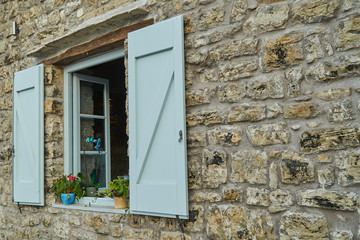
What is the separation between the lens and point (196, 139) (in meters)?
2.94

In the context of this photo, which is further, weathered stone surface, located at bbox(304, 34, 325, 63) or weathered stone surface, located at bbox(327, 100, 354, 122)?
weathered stone surface, located at bbox(304, 34, 325, 63)

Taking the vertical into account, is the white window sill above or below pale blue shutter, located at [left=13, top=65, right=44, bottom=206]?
below

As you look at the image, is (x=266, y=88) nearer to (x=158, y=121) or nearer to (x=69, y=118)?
(x=158, y=121)

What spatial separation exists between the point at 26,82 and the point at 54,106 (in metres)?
0.47

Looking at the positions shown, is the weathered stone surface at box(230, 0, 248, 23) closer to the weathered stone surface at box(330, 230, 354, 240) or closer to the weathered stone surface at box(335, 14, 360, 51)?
the weathered stone surface at box(335, 14, 360, 51)

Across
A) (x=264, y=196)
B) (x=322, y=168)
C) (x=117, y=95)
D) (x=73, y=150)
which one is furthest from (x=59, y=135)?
(x=322, y=168)

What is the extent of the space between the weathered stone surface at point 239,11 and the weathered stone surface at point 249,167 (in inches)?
36.5

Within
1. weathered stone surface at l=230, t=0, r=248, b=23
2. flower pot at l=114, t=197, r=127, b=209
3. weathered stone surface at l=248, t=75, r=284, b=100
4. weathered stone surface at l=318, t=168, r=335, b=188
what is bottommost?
flower pot at l=114, t=197, r=127, b=209

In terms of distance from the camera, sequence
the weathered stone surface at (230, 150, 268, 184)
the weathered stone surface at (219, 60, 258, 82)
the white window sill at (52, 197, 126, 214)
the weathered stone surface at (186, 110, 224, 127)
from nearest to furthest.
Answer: the weathered stone surface at (230, 150, 268, 184)
the weathered stone surface at (219, 60, 258, 82)
the weathered stone surface at (186, 110, 224, 127)
the white window sill at (52, 197, 126, 214)

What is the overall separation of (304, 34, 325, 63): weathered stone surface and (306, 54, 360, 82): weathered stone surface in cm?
5

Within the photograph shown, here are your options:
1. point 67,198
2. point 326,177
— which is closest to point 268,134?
point 326,177

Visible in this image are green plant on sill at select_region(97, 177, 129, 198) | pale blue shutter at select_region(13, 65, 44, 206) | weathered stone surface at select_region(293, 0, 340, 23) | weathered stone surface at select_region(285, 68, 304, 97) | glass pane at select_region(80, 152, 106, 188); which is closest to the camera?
weathered stone surface at select_region(293, 0, 340, 23)

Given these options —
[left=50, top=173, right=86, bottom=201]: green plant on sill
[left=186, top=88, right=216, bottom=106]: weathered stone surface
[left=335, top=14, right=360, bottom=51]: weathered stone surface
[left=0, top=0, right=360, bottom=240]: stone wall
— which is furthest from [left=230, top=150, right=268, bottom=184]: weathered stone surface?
[left=50, top=173, right=86, bottom=201]: green plant on sill

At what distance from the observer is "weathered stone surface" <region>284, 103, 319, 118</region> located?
239 cm
